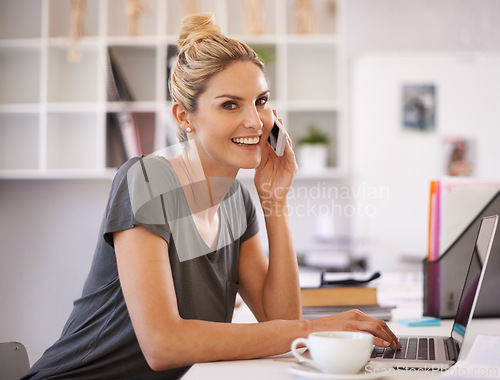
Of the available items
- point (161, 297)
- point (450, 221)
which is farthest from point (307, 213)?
point (161, 297)

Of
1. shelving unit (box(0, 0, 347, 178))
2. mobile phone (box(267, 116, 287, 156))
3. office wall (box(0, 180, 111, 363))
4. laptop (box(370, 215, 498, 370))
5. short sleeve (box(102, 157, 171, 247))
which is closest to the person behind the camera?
laptop (box(370, 215, 498, 370))

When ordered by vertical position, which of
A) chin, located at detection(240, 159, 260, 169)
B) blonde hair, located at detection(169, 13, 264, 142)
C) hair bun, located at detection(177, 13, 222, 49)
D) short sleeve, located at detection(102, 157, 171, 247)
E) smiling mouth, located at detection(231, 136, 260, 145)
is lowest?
short sleeve, located at detection(102, 157, 171, 247)

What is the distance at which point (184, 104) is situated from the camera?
1.47m

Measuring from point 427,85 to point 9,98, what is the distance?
8.40 ft

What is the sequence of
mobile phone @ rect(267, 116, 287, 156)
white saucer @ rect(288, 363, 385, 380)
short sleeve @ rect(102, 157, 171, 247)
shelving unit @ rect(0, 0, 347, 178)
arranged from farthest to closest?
shelving unit @ rect(0, 0, 347, 178) < mobile phone @ rect(267, 116, 287, 156) < short sleeve @ rect(102, 157, 171, 247) < white saucer @ rect(288, 363, 385, 380)

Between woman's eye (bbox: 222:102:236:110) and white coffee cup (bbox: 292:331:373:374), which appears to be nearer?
white coffee cup (bbox: 292:331:373:374)

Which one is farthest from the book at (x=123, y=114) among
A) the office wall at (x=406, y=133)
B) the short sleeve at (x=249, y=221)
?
the short sleeve at (x=249, y=221)

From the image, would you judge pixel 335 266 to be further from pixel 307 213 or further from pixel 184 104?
pixel 184 104

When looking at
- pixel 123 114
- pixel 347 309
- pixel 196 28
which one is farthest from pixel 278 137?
pixel 123 114

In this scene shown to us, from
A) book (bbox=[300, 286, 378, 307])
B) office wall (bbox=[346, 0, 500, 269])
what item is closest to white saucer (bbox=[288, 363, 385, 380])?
book (bbox=[300, 286, 378, 307])

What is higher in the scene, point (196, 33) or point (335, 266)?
point (196, 33)

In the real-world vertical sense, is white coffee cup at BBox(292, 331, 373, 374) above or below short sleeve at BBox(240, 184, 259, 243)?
below

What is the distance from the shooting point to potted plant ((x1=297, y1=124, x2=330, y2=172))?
3436 mm

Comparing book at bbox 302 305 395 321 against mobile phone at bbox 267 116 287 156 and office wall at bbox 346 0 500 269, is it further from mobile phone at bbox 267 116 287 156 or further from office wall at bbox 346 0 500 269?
office wall at bbox 346 0 500 269
